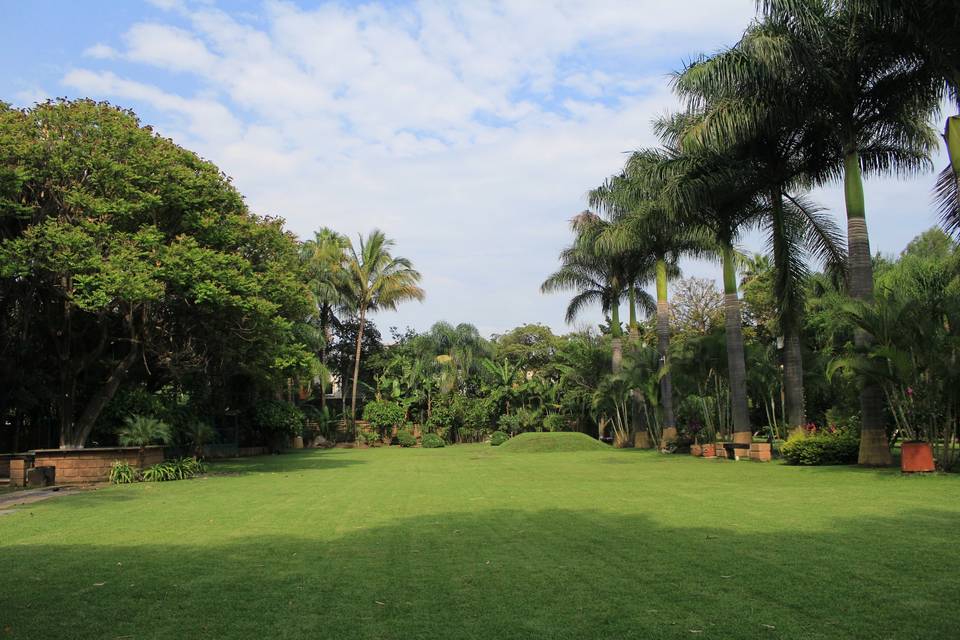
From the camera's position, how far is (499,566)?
6527 mm

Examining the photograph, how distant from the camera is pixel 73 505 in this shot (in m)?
12.8

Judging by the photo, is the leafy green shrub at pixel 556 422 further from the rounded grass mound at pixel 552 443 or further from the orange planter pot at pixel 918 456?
the orange planter pot at pixel 918 456

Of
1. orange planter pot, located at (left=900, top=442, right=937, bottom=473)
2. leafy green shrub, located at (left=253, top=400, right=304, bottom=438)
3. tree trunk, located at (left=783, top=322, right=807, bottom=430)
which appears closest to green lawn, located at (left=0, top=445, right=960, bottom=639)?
orange planter pot, located at (left=900, top=442, right=937, bottom=473)

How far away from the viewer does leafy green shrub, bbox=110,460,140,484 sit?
702 inches

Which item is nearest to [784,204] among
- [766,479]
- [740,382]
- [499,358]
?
[740,382]

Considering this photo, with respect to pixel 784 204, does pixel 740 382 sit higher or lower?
lower

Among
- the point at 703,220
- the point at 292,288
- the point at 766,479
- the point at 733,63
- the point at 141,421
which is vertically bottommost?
the point at 766,479

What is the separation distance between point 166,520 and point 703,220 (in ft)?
60.0

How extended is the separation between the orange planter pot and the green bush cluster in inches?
668

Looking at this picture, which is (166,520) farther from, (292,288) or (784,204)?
(784,204)

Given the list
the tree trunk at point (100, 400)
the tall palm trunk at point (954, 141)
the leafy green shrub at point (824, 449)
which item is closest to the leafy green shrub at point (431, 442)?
the tree trunk at point (100, 400)

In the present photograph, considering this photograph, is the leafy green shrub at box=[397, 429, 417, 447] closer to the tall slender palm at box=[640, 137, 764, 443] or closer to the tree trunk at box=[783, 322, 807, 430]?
the tall slender palm at box=[640, 137, 764, 443]

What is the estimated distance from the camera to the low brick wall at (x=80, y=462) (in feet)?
57.1

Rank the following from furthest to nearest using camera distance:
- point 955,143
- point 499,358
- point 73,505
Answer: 1. point 499,358
2. point 955,143
3. point 73,505
